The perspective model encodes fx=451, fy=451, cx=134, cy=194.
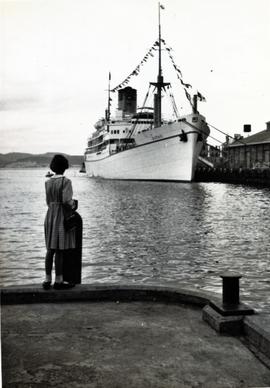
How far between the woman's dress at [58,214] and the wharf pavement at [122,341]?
50cm

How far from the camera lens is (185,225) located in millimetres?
15805

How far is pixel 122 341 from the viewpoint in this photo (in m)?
3.41

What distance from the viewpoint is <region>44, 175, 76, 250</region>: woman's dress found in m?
4.54

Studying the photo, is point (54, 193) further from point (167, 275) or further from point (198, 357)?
point (167, 275)

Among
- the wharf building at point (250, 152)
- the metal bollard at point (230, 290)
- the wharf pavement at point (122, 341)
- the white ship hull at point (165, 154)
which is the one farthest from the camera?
the wharf building at point (250, 152)

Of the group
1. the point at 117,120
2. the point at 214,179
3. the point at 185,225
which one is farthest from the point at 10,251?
the point at 117,120

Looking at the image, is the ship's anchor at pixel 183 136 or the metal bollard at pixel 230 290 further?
the ship's anchor at pixel 183 136

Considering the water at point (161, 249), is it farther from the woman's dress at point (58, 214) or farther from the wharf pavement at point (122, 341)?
the woman's dress at point (58, 214)

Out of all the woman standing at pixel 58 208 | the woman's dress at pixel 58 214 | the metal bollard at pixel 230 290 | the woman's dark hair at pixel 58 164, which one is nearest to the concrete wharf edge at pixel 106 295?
the woman standing at pixel 58 208

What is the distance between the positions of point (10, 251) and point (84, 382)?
8.85m

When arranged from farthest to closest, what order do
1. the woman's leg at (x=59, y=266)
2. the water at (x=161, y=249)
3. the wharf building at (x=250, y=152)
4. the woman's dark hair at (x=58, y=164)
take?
the wharf building at (x=250, y=152) → the water at (x=161, y=249) → the woman's leg at (x=59, y=266) → the woman's dark hair at (x=58, y=164)

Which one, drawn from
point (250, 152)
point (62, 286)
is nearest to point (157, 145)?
point (250, 152)

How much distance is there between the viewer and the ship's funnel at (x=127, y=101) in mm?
67500

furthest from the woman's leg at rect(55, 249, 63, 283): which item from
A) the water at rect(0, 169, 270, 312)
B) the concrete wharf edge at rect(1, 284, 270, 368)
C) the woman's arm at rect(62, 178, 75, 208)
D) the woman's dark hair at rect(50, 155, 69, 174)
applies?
the water at rect(0, 169, 270, 312)
